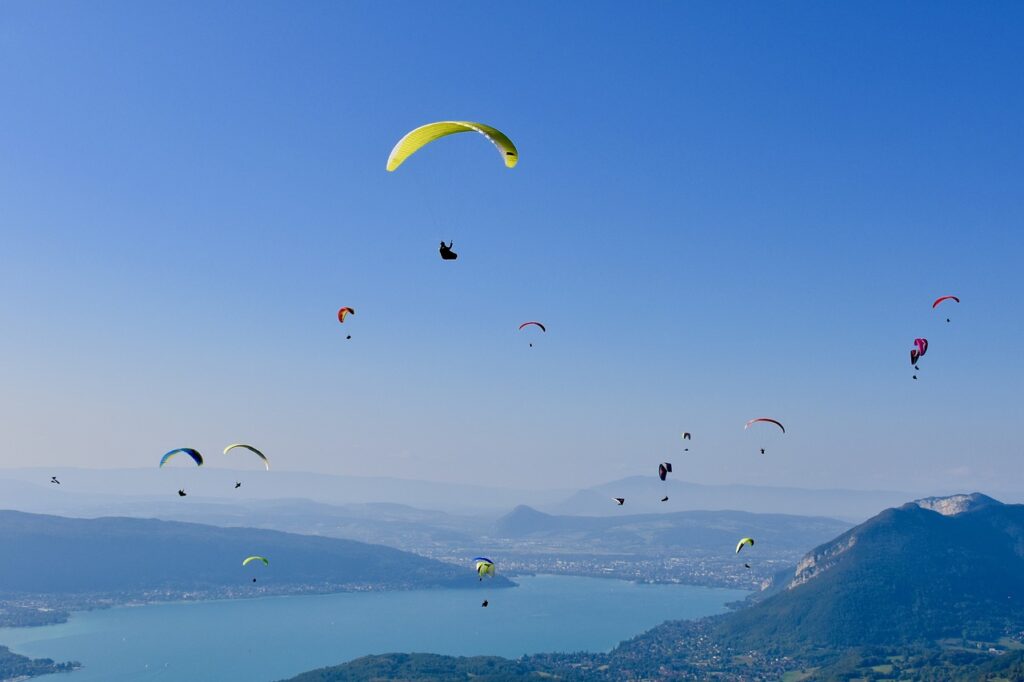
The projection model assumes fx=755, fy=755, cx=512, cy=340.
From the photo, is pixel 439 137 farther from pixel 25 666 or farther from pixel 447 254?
pixel 25 666

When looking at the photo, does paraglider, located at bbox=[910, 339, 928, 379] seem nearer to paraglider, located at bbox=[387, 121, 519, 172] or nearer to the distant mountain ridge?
paraglider, located at bbox=[387, 121, 519, 172]

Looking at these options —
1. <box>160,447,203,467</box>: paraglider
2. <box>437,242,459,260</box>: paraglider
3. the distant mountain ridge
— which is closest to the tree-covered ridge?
the distant mountain ridge

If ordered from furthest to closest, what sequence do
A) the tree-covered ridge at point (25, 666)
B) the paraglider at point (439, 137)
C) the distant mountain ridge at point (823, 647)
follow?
the tree-covered ridge at point (25, 666), the distant mountain ridge at point (823, 647), the paraglider at point (439, 137)

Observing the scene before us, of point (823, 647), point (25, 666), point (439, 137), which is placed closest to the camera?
point (439, 137)

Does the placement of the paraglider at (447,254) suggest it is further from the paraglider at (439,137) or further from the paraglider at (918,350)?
the paraglider at (918,350)

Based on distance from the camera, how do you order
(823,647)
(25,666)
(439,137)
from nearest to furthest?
1. (439,137)
2. (25,666)
3. (823,647)

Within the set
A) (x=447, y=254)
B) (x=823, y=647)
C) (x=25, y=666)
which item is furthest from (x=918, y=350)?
(x=25, y=666)

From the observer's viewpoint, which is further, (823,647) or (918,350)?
(823,647)

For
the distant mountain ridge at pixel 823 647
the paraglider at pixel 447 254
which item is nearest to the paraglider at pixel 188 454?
the paraglider at pixel 447 254

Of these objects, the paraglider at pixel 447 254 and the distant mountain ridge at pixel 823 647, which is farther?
the distant mountain ridge at pixel 823 647
